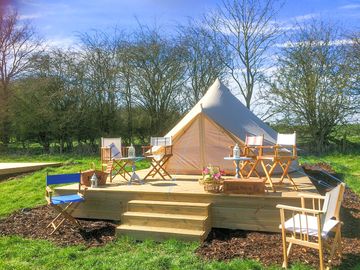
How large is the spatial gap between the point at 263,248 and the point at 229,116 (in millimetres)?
3871

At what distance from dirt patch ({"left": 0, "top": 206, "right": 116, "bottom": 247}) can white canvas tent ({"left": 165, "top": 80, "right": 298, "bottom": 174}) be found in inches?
101

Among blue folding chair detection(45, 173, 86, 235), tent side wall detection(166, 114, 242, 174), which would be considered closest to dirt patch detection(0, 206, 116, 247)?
blue folding chair detection(45, 173, 86, 235)

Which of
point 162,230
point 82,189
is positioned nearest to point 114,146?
point 82,189

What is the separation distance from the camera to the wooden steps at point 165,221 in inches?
171

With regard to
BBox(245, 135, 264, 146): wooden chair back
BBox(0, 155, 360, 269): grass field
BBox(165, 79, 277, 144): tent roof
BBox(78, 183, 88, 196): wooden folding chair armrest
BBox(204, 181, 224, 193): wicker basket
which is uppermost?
BBox(165, 79, 277, 144): tent roof

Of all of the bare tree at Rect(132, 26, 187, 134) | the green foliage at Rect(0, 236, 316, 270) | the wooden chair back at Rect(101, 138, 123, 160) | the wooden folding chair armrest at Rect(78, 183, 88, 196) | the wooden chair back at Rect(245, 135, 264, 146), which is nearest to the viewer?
the green foliage at Rect(0, 236, 316, 270)

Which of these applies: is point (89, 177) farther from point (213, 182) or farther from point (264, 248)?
point (264, 248)

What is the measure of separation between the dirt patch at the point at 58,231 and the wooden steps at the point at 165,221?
331 mm

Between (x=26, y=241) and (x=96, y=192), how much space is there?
1245 millimetres

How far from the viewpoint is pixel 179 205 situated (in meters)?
4.71

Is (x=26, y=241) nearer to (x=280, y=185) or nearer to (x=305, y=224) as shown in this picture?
(x=305, y=224)

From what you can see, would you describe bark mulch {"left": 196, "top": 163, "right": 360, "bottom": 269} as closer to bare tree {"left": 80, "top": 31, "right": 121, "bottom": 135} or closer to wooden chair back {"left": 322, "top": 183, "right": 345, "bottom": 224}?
wooden chair back {"left": 322, "top": 183, "right": 345, "bottom": 224}

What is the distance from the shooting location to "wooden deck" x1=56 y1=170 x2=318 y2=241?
4508mm

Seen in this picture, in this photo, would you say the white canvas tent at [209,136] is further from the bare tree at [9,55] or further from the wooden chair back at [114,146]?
the bare tree at [9,55]
